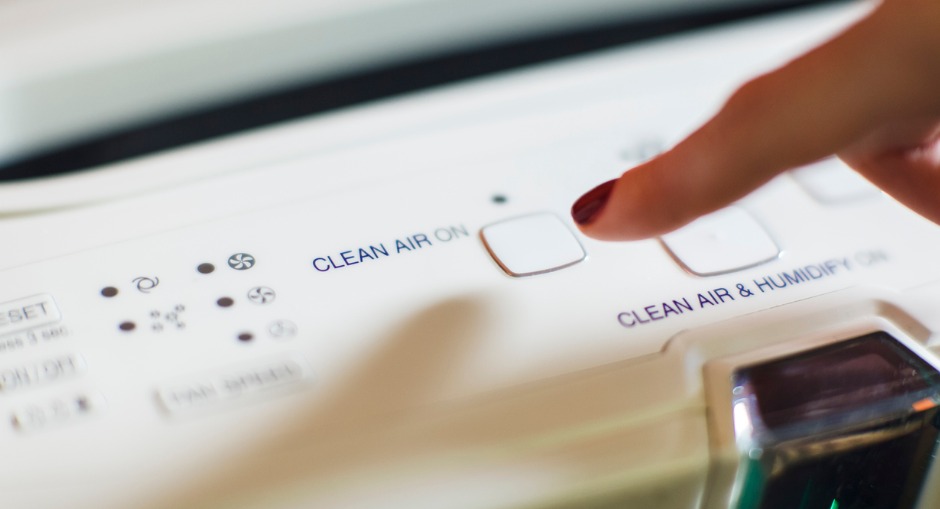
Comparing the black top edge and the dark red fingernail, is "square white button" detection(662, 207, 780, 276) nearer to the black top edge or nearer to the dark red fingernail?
the dark red fingernail

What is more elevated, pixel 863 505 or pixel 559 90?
pixel 559 90

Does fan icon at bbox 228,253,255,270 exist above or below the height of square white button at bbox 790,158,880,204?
above

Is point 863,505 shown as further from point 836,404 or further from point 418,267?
A: point 418,267

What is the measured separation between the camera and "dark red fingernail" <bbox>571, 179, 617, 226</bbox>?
13.3 inches

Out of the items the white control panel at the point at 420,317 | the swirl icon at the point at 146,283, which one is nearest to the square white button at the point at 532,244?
the white control panel at the point at 420,317

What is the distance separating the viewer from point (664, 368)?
0.31 metres

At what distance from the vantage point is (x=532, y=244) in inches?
13.6

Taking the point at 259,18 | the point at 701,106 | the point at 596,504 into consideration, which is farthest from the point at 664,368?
the point at 259,18

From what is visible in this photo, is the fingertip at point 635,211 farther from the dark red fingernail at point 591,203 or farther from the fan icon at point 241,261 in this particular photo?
the fan icon at point 241,261

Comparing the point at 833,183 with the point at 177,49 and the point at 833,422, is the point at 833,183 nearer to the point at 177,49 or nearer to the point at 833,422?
the point at 833,422

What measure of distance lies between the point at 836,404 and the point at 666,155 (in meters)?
0.10

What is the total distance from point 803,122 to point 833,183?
8cm

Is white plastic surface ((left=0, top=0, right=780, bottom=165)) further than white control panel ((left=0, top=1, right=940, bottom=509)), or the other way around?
white plastic surface ((left=0, top=0, right=780, bottom=165))

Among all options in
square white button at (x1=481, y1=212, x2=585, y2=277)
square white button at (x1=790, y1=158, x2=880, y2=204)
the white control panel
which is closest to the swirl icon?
the white control panel
